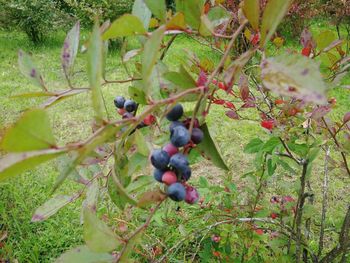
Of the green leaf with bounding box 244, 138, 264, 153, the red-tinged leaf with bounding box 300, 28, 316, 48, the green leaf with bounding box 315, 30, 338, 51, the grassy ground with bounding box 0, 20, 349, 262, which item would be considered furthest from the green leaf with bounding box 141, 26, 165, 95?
the green leaf with bounding box 244, 138, 264, 153

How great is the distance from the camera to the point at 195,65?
3.52 feet

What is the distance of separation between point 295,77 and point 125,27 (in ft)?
0.68

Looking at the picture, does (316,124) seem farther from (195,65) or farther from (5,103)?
(5,103)

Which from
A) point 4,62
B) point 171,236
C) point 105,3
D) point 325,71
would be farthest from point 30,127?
point 105,3

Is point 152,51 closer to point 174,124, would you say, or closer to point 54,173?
point 174,124

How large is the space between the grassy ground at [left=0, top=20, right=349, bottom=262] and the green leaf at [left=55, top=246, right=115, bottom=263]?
28 centimetres

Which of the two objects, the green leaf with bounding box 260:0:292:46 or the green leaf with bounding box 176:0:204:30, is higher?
the green leaf with bounding box 260:0:292:46

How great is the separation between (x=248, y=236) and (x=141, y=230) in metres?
1.16

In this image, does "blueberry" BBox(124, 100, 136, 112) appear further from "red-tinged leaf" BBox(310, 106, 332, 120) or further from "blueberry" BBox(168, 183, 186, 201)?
"red-tinged leaf" BBox(310, 106, 332, 120)

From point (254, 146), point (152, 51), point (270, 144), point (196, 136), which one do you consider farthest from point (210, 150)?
point (254, 146)

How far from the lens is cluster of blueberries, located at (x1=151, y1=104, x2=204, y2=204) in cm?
42

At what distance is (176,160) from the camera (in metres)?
0.42

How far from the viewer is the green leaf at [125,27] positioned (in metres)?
0.46

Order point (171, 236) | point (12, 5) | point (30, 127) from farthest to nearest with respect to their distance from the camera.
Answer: point (12, 5)
point (171, 236)
point (30, 127)
